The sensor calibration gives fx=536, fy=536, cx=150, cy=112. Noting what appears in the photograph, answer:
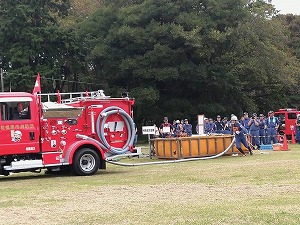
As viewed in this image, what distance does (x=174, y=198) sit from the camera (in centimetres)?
1127

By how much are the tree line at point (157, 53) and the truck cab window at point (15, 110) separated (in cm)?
2531

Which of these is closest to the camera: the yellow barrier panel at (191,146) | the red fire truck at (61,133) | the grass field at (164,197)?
the grass field at (164,197)

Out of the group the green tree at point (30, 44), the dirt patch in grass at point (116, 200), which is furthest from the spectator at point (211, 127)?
the green tree at point (30, 44)

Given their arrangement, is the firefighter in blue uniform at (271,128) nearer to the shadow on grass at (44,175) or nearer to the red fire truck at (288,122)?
the red fire truck at (288,122)

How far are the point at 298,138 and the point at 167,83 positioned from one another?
54.1ft

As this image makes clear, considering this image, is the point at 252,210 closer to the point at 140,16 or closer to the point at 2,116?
the point at 2,116

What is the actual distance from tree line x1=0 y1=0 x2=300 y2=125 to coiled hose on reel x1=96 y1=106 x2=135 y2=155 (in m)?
23.4

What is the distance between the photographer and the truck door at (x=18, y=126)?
16547mm

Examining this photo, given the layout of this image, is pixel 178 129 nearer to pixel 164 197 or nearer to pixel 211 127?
pixel 211 127

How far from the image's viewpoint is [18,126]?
16.7 metres

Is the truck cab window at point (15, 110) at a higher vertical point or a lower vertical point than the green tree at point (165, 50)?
lower

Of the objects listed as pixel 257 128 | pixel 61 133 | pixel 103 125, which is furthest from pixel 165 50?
pixel 61 133

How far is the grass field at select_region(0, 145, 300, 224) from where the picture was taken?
9.06 meters

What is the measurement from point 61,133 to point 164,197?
673cm
